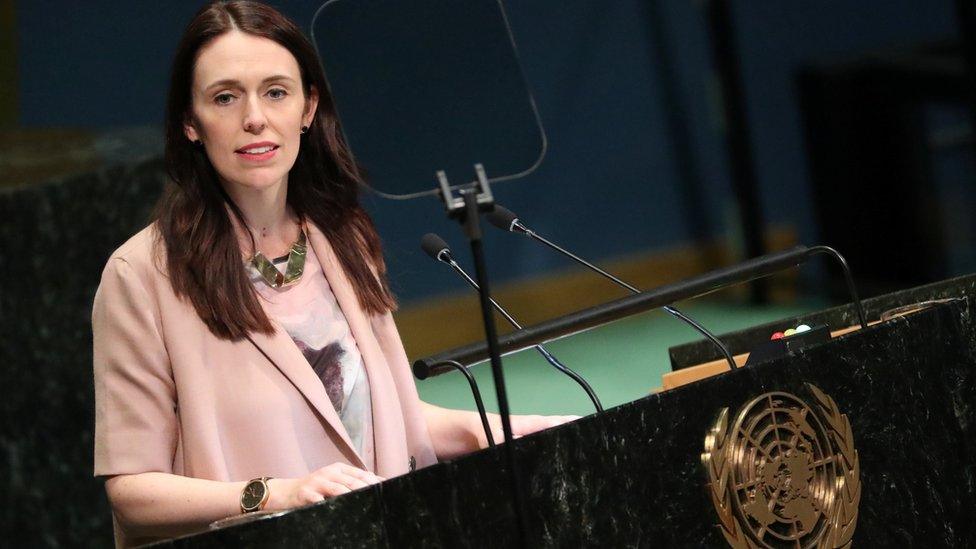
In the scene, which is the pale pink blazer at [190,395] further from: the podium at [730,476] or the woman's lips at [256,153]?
the podium at [730,476]

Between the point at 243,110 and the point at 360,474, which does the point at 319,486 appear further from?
the point at 243,110

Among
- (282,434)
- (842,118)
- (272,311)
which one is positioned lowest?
(282,434)

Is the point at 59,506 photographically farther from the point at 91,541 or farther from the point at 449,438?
the point at 449,438

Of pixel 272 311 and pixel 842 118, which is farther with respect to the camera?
pixel 842 118

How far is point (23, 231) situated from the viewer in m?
3.70

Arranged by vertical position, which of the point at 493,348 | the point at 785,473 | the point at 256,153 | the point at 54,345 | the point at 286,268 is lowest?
the point at 785,473

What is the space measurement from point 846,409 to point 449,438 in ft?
2.18

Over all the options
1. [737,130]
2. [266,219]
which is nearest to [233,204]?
[266,219]

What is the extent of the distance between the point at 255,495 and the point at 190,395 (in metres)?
0.27

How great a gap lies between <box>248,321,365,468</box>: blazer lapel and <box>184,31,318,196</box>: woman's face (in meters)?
0.24

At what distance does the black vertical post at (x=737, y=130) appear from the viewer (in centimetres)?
659

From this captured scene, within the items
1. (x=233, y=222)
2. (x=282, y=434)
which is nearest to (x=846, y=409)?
(x=282, y=434)

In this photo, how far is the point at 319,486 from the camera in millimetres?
1772

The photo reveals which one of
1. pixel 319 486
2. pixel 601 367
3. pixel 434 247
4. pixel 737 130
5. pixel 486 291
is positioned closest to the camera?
pixel 486 291
